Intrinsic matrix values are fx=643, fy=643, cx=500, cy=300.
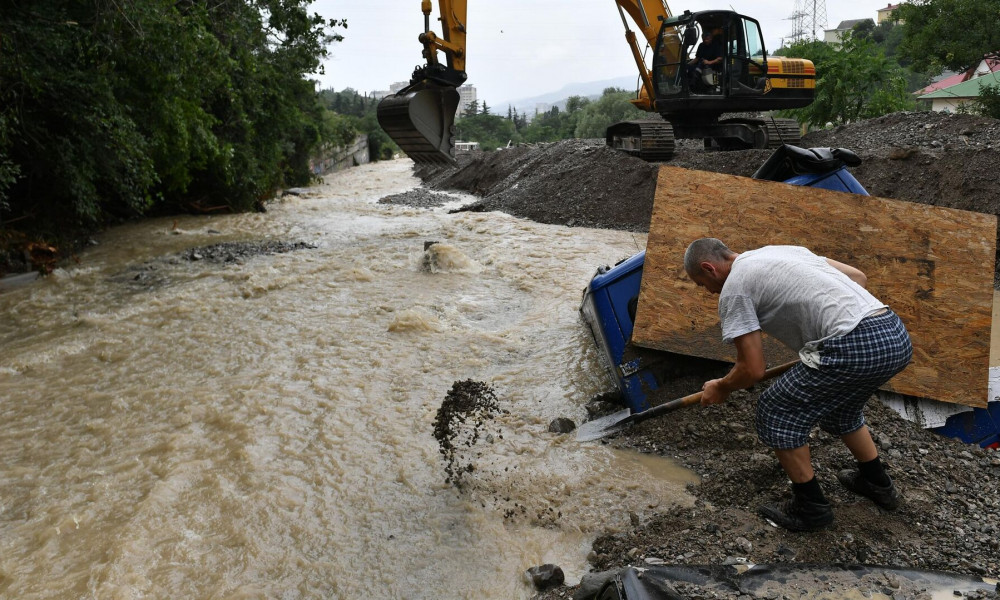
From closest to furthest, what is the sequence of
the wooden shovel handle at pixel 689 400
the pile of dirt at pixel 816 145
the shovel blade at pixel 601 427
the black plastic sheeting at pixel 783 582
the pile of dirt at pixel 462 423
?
the black plastic sheeting at pixel 783 582, the wooden shovel handle at pixel 689 400, the pile of dirt at pixel 462 423, the shovel blade at pixel 601 427, the pile of dirt at pixel 816 145

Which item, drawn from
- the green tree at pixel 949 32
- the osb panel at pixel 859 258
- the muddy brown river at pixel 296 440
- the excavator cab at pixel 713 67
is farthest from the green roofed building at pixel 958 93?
the muddy brown river at pixel 296 440

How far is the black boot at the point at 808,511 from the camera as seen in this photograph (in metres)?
3.02

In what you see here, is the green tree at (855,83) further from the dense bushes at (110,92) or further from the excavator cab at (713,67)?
the dense bushes at (110,92)

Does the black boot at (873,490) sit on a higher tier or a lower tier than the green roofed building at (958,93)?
lower

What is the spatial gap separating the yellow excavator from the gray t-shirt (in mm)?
6134

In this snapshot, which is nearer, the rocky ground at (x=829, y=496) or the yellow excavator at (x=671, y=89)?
the rocky ground at (x=829, y=496)

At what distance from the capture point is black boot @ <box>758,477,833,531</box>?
302 cm

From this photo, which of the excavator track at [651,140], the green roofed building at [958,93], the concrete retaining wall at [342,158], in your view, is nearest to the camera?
the excavator track at [651,140]

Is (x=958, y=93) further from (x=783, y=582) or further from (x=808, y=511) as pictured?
(x=783, y=582)

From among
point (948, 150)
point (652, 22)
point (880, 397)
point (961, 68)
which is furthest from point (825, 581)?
point (961, 68)

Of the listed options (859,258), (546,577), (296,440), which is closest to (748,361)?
(546,577)

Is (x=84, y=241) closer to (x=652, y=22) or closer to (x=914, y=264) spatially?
(x=652, y=22)

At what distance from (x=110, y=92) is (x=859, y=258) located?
28.6 feet

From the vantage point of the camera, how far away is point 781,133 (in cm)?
1359
